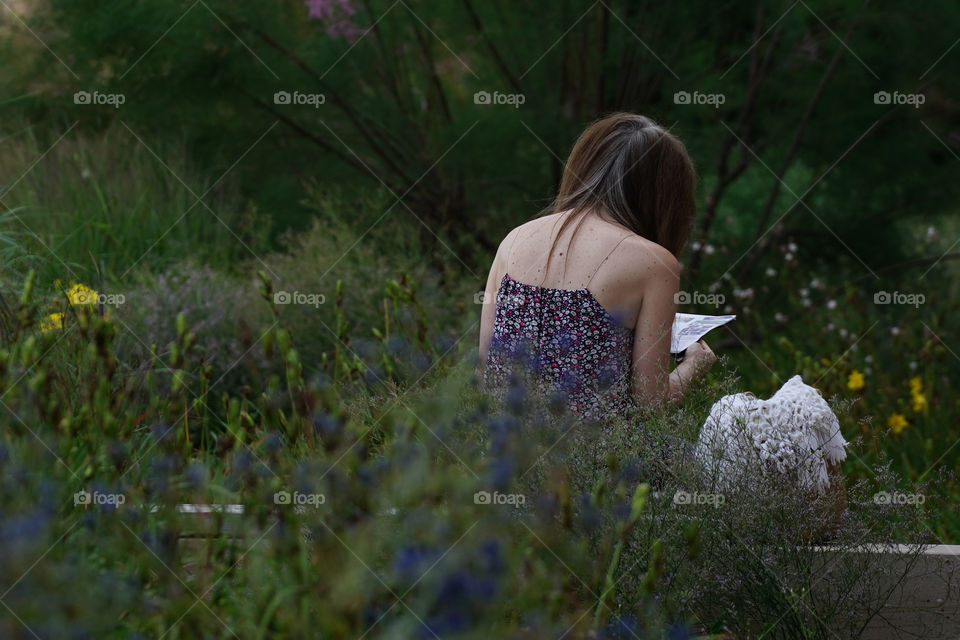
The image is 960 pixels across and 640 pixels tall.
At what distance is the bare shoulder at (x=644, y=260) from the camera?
2.67m

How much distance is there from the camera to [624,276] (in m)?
2.69

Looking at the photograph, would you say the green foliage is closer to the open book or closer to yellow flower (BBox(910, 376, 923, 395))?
yellow flower (BBox(910, 376, 923, 395))

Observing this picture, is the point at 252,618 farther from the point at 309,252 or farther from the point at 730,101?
the point at 730,101

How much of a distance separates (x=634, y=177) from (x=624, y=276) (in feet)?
0.93

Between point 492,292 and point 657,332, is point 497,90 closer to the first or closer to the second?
point 492,292

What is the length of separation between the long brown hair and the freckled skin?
57 millimetres

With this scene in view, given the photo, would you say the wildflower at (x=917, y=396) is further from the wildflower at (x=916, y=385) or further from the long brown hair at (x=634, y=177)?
the long brown hair at (x=634, y=177)

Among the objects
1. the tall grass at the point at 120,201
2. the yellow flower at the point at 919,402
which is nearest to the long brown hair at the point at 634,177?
the yellow flower at the point at 919,402

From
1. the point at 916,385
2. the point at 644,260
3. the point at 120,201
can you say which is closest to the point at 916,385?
the point at 916,385

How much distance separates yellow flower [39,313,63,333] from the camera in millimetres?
2847

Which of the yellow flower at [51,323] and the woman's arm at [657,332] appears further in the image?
the yellow flower at [51,323]

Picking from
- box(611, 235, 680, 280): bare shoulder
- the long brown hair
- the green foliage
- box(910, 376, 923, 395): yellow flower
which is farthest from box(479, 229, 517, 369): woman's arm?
the green foliage

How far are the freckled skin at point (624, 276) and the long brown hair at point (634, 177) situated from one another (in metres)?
0.06

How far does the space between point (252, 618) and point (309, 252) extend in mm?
3317
